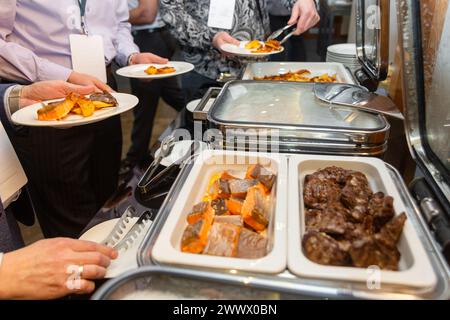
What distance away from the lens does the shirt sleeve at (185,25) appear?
180 cm

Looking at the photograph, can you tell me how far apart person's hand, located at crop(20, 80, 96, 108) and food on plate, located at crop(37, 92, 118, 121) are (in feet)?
0.15

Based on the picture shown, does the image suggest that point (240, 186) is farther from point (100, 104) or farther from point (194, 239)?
point (100, 104)

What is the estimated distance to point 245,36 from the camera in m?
1.92

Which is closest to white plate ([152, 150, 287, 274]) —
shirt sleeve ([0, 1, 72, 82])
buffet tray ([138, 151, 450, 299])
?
buffet tray ([138, 151, 450, 299])

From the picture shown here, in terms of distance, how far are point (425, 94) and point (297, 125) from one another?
1.17ft

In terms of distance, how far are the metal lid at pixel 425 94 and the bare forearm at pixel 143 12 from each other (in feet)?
7.10

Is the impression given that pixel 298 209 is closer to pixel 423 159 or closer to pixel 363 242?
pixel 363 242

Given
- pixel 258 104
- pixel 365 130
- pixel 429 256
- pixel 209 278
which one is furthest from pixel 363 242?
pixel 258 104

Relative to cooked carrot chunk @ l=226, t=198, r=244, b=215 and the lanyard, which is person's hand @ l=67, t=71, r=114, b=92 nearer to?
the lanyard

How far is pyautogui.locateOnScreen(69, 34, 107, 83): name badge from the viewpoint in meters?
1.49

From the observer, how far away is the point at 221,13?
1.81 metres

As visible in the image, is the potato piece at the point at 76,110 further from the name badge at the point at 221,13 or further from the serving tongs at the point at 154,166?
the name badge at the point at 221,13

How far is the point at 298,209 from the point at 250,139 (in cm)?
29

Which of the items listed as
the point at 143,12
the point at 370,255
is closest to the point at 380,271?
the point at 370,255
